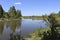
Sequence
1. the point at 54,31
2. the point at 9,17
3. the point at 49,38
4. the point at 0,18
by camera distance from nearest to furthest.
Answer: the point at 49,38
the point at 54,31
the point at 0,18
the point at 9,17

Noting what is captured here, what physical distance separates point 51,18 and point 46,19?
0.79m

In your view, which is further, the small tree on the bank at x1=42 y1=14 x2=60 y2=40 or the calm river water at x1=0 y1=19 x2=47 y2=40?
the calm river water at x1=0 y1=19 x2=47 y2=40

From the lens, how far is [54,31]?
15930 mm

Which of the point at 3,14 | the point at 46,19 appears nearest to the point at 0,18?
the point at 3,14

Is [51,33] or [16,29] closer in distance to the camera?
[51,33]

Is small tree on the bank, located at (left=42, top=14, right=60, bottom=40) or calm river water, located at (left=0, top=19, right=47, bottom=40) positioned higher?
small tree on the bank, located at (left=42, top=14, right=60, bottom=40)

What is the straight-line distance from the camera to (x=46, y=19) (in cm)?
1738

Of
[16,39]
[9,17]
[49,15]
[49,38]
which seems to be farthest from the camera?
[9,17]

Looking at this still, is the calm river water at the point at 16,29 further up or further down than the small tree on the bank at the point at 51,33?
further down

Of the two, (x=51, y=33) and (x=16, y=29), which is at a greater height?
(x=51, y=33)

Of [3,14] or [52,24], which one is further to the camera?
[3,14]

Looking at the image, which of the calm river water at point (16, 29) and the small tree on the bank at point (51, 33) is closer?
the small tree on the bank at point (51, 33)

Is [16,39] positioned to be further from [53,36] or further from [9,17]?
[9,17]

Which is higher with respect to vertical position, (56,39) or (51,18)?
(51,18)
